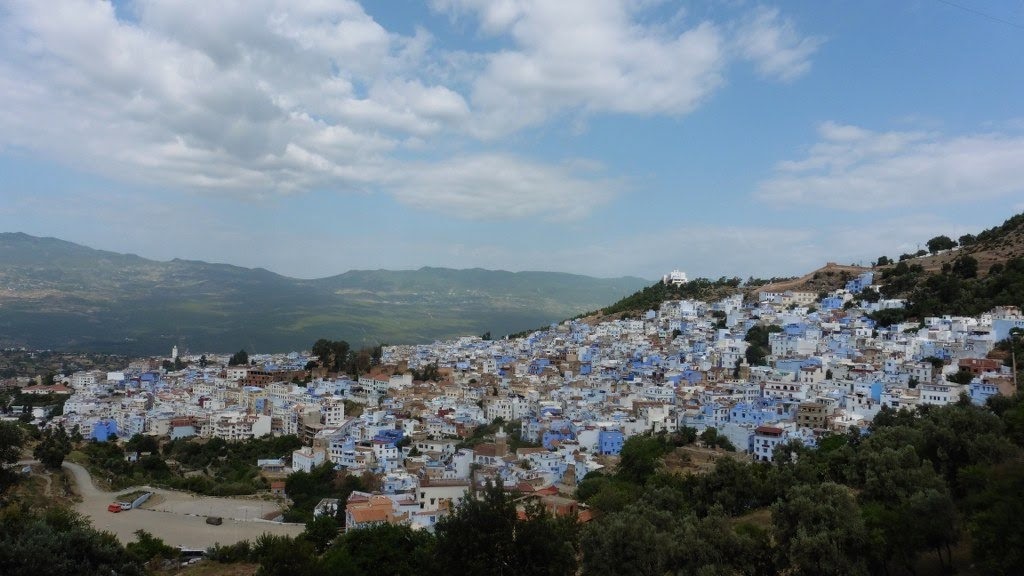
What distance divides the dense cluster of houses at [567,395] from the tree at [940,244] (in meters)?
6.54

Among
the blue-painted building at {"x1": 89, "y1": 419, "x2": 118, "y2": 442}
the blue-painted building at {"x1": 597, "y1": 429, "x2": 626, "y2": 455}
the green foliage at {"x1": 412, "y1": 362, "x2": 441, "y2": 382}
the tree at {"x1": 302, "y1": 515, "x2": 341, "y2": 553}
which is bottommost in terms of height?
the blue-painted building at {"x1": 89, "y1": 419, "x2": 118, "y2": 442}

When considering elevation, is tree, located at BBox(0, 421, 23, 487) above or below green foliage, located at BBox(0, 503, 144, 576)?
below

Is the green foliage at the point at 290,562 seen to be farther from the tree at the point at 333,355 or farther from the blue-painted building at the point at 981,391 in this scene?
the tree at the point at 333,355

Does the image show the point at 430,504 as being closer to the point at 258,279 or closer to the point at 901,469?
the point at 901,469

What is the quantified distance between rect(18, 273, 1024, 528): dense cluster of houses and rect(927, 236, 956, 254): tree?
6.54 meters

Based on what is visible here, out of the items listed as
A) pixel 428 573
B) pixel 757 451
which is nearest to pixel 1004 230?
pixel 757 451

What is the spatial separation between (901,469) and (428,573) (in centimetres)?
786

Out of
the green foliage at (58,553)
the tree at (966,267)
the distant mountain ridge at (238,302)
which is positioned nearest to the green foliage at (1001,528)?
the green foliage at (58,553)

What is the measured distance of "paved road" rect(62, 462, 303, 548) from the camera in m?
17.9

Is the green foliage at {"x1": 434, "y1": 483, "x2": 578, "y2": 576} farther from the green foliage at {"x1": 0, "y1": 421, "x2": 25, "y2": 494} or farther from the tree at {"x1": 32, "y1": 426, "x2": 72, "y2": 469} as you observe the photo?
the tree at {"x1": 32, "y1": 426, "x2": 72, "y2": 469}

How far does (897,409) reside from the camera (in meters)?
19.8

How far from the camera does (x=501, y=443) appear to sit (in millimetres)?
22406

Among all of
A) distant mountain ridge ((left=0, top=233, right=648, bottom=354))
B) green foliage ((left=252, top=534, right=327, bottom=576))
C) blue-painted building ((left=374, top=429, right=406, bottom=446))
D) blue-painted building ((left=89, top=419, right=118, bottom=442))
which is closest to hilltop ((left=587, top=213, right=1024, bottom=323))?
blue-painted building ((left=374, top=429, right=406, bottom=446))

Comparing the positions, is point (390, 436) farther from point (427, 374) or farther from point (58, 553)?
point (58, 553)
